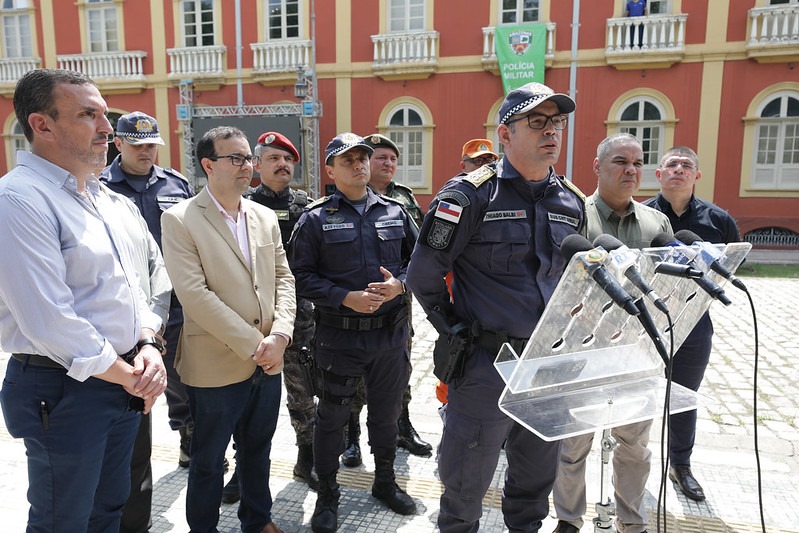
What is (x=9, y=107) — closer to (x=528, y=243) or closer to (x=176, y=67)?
(x=176, y=67)

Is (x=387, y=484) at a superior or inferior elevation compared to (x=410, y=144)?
inferior

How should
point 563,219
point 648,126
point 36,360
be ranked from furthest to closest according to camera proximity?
point 648,126 → point 563,219 → point 36,360

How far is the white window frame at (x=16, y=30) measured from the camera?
17361 millimetres

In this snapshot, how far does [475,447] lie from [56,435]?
158cm

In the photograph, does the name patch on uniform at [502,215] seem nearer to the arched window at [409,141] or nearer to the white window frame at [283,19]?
the arched window at [409,141]

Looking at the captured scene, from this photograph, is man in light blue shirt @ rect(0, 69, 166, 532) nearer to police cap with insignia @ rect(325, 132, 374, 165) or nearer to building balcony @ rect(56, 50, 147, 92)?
police cap with insignia @ rect(325, 132, 374, 165)

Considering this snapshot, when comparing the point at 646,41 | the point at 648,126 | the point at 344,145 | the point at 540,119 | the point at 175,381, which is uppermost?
the point at 646,41

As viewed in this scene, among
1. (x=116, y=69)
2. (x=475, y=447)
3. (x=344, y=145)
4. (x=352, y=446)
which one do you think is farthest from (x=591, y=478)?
(x=116, y=69)

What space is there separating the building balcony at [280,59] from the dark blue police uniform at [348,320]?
13.9 metres

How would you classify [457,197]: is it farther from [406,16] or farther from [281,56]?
[281,56]

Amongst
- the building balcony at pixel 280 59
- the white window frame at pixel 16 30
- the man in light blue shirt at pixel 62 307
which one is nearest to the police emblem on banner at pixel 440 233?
the man in light blue shirt at pixel 62 307

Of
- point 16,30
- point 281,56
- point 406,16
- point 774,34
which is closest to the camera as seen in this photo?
point 774,34

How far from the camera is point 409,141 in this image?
51.3 ft

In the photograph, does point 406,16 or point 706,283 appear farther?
point 406,16
